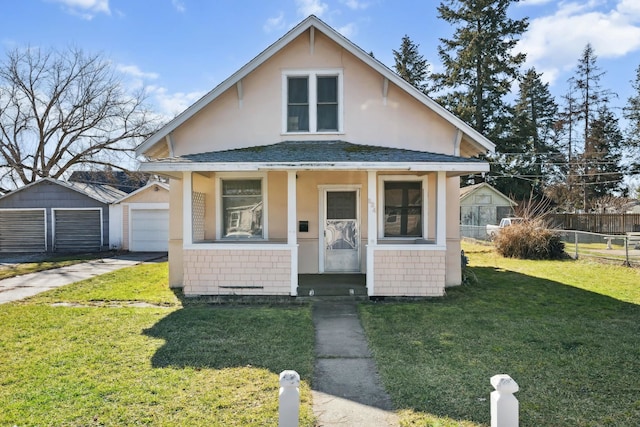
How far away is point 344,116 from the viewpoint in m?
9.94

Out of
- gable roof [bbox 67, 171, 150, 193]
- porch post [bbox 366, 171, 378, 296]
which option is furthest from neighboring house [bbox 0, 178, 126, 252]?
porch post [bbox 366, 171, 378, 296]

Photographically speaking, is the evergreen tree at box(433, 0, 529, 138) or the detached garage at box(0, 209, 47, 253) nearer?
the detached garage at box(0, 209, 47, 253)

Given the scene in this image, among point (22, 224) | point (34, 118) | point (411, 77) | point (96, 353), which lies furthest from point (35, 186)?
point (411, 77)

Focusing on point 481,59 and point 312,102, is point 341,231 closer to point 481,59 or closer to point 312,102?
point 312,102

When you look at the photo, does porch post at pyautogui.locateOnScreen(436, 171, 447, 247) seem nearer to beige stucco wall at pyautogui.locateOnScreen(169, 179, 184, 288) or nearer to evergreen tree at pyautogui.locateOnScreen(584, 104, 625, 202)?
beige stucco wall at pyautogui.locateOnScreen(169, 179, 184, 288)

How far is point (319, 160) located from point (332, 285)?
291cm

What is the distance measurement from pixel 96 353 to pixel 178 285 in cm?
471

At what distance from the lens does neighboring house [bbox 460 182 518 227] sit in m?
31.2

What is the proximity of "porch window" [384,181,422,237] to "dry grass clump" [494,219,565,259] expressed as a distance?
28.3 feet

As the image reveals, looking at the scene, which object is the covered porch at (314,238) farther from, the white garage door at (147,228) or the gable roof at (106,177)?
the gable roof at (106,177)

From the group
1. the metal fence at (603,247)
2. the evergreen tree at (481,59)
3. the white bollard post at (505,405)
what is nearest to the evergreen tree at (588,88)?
the evergreen tree at (481,59)

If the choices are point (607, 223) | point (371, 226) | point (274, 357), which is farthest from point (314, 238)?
point (607, 223)

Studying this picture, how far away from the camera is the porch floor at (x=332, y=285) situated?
864 centimetres

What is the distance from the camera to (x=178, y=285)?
9.99 metres
